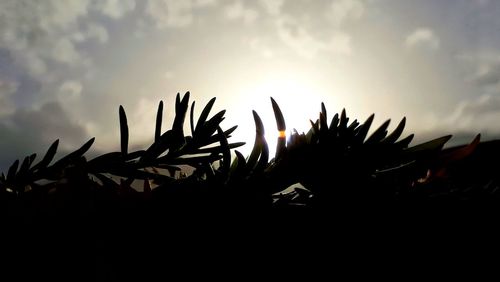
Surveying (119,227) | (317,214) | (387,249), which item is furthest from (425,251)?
(119,227)

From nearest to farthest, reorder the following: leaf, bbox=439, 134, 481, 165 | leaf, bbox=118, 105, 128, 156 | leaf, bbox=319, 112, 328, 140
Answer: leaf, bbox=439, 134, 481, 165 → leaf, bbox=319, 112, 328, 140 → leaf, bbox=118, 105, 128, 156

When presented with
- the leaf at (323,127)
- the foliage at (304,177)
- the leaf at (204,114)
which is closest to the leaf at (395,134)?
the foliage at (304,177)

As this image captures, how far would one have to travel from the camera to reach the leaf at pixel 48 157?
100 centimetres

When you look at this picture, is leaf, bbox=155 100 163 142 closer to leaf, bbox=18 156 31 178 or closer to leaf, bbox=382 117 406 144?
leaf, bbox=18 156 31 178

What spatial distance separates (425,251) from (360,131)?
0.28 m

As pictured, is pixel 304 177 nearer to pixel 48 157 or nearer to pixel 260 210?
pixel 260 210

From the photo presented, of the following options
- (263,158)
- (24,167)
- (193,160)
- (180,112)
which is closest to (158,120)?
(180,112)

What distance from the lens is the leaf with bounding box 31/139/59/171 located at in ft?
3.27

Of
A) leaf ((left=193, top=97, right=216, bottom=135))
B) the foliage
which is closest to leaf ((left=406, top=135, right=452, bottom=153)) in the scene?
the foliage

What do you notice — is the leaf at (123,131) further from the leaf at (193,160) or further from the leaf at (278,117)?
the leaf at (278,117)

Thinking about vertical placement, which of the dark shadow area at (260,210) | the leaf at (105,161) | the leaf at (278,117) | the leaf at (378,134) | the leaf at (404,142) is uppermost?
the leaf at (278,117)

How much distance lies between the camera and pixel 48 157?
111 cm

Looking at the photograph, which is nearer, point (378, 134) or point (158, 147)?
point (378, 134)

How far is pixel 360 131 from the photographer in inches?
32.0
